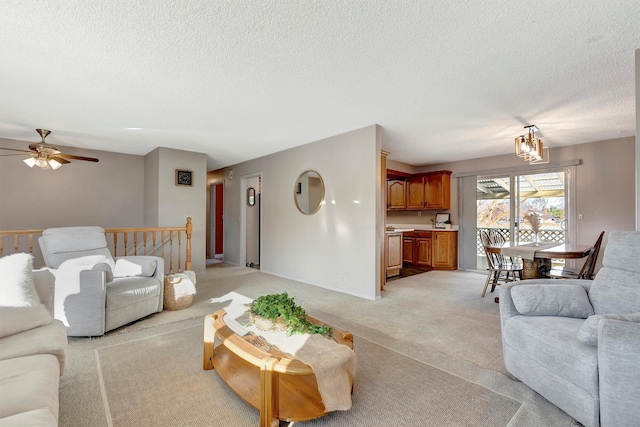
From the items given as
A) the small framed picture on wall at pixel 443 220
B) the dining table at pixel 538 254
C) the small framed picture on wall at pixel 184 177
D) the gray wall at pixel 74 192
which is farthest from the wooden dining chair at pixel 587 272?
the gray wall at pixel 74 192

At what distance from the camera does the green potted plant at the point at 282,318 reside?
173 centimetres

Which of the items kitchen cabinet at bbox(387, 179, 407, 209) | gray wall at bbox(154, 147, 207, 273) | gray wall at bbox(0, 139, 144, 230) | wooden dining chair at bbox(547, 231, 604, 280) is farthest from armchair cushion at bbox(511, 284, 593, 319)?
gray wall at bbox(0, 139, 144, 230)

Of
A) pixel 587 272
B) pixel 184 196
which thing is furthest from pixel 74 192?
pixel 587 272

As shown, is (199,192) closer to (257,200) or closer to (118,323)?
(257,200)

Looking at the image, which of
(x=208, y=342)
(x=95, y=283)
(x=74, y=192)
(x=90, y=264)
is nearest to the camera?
(x=208, y=342)

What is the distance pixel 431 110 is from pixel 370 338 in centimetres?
254

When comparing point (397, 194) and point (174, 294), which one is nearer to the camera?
point (174, 294)

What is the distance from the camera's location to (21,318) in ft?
5.36

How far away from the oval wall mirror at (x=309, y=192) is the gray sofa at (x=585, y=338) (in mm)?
3133

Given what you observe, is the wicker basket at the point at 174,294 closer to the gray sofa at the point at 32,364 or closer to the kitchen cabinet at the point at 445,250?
the gray sofa at the point at 32,364

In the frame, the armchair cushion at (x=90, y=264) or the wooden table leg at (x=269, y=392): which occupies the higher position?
the armchair cushion at (x=90, y=264)

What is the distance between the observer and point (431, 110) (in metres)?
3.33

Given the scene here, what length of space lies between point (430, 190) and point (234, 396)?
5.76 metres

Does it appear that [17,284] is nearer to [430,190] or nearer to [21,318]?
[21,318]
